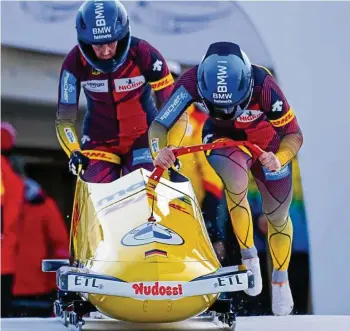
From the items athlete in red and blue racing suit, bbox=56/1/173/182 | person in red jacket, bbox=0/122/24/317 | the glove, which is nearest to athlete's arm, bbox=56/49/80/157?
athlete in red and blue racing suit, bbox=56/1/173/182

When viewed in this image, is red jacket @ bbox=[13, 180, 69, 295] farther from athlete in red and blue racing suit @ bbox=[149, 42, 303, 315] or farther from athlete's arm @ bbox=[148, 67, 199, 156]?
athlete's arm @ bbox=[148, 67, 199, 156]

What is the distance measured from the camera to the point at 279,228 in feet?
14.2

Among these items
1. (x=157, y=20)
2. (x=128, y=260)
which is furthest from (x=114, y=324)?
(x=157, y=20)

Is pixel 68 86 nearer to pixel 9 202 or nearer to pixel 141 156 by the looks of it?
pixel 141 156

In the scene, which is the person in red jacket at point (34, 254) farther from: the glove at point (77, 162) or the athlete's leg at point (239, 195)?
the athlete's leg at point (239, 195)

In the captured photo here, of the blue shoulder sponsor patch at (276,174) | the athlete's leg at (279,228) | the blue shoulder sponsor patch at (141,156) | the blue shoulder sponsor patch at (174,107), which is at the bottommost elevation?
the athlete's leg at (279,228)

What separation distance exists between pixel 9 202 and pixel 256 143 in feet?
4.68

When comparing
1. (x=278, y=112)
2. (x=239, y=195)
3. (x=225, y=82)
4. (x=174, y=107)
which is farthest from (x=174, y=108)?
(x=239, y=195)

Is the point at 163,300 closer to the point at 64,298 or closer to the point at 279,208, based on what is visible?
the point at 64,298

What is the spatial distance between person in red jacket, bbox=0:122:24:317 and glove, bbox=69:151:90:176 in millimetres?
1004

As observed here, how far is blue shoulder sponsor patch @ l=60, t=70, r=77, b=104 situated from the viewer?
4.14 meters

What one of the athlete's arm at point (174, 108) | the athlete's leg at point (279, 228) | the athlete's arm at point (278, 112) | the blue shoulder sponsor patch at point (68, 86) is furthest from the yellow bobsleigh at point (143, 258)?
the athlete's leg at point (279, 228)

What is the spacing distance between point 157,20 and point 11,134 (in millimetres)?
972

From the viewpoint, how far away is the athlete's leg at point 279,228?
4270 mm
